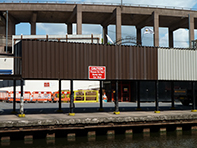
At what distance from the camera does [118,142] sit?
650 inches

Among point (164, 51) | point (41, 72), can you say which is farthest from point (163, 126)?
point (41, 72)

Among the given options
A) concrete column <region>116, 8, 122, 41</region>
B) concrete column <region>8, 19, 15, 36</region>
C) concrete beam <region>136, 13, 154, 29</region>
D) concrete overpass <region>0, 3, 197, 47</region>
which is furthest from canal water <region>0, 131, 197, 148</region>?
concrete column <region>8, 19, 15, 36</region>

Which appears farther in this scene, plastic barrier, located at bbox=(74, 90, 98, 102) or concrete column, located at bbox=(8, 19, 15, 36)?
concrete column, located at bbox=(8, 19, 15, 36)

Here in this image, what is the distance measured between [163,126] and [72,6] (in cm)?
4462

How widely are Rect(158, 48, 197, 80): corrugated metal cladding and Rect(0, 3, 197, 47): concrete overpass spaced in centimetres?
3401

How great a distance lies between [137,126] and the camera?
18.9 m

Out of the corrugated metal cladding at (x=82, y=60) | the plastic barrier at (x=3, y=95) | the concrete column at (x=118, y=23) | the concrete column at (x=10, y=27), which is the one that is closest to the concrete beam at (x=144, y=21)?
the concrete column at (x=118, y=23)

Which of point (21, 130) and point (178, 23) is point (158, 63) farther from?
point (178, 23)

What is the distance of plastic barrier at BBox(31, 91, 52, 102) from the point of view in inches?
1620

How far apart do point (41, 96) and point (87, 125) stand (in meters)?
25.4

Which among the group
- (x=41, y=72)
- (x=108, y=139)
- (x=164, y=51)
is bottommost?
(x=108, y=139)

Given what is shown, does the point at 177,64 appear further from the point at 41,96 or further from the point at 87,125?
the point at 41,96

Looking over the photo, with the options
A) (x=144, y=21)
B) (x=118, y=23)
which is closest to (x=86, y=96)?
(x=118, y=23)

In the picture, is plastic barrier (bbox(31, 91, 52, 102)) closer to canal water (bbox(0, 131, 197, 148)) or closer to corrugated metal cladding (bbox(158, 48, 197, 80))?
corrugated metal cladding (bbox(158, 48, 197, 80))
